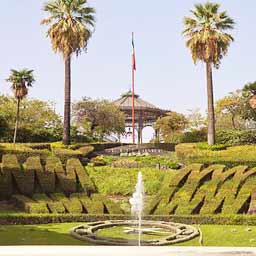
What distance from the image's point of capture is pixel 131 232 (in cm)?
1437

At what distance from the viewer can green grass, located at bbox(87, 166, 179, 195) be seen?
804 inches

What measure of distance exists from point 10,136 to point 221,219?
2413 cm

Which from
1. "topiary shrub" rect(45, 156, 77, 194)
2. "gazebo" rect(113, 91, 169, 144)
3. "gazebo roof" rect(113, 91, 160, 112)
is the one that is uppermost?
"gazebo roof" rect(113, 91, 160, 112)

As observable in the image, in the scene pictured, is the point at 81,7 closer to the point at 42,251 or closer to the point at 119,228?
the point at 119,228

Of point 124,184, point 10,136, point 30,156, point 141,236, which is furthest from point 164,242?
point 10,136

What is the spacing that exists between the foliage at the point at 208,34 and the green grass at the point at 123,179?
1037cm

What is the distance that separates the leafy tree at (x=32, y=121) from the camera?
36.7 metres

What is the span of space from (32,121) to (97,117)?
6.81 m

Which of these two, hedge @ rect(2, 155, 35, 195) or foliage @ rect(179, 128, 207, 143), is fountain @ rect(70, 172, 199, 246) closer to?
hedge @ rect(2, 155, 35, 195)

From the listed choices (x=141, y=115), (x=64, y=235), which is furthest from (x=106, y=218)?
(x=141, y=115)

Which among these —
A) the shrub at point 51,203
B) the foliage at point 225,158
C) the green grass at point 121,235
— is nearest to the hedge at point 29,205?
the shrub at point 51,203

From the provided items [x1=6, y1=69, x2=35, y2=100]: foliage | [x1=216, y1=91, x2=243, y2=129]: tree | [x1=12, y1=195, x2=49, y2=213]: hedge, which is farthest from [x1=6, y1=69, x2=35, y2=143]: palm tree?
[x1=216, y1=91, x2=243, y2=129]: tree

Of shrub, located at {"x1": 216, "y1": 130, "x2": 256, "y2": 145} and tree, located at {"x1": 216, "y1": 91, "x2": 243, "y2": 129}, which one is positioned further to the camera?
tree, located at {"x1": 216, "y1": 91, "x2": 243, "y2": 129}

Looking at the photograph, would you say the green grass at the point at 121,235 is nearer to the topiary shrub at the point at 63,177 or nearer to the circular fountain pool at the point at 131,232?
the circular fountain pool at the point at 131,232
